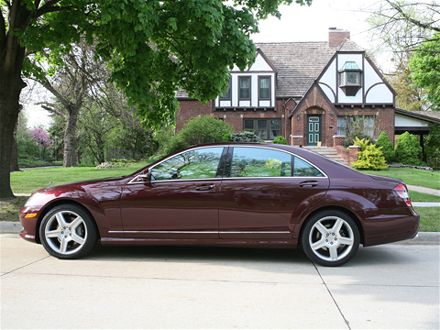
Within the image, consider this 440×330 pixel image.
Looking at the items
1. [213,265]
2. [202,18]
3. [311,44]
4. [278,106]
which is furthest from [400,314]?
[311,44]

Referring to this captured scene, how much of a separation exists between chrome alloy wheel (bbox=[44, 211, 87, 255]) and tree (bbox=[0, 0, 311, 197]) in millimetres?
3257

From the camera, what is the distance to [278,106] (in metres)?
32.0

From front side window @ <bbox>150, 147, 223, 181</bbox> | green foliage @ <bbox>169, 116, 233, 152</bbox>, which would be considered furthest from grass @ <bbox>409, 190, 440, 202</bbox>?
green foliage @ <bbox>169, 116, 233, 152</bbox>

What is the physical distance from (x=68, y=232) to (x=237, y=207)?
2.40 meters

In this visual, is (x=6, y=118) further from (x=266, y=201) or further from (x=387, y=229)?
(x=387, y=229)

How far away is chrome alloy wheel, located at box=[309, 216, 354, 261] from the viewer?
602cm

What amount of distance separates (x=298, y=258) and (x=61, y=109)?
35288mm

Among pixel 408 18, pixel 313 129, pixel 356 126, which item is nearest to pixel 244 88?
pixel 313 129

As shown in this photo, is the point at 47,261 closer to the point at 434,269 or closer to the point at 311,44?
the point at 434,269

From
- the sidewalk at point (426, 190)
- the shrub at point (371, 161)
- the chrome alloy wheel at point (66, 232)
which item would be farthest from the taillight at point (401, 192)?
the shrub at point (371, 161)

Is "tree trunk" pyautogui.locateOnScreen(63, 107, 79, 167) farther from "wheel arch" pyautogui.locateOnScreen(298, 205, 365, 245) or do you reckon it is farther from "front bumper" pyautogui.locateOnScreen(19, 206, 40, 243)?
"wheel arch" pyautogui.locateOnScreen(298, 205, 365, 245)

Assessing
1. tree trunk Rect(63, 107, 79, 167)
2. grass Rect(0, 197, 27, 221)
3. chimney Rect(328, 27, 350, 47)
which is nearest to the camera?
grass Rect(0, 197, 27, 221)

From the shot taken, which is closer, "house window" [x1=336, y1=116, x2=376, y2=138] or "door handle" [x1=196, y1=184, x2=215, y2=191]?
"door handle" [x1=196, y1=184, x2=215, y2=191]

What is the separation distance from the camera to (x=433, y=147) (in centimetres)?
3162
